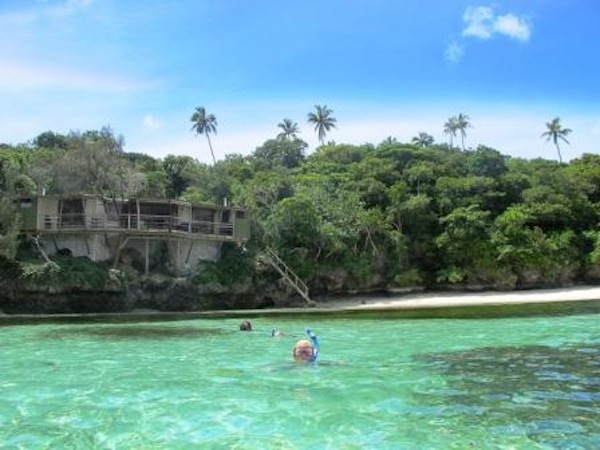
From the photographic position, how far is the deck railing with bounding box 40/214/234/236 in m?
36.5

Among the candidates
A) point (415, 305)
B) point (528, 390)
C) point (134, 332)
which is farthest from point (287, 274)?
point (528, 390)

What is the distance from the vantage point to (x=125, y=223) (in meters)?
38.1

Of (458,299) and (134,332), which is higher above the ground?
(458,299)

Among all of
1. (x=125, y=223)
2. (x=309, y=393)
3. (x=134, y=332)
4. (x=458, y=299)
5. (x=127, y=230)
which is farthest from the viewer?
(x=458, y=299)

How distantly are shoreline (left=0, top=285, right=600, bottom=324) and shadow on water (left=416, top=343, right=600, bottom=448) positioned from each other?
14.6 metres

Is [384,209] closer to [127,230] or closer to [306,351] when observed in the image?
[127,230]

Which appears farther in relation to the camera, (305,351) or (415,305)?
(415,305)

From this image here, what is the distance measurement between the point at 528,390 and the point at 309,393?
3.41 metres

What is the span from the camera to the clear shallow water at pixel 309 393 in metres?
7.68

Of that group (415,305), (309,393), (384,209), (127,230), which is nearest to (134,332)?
(309,393)

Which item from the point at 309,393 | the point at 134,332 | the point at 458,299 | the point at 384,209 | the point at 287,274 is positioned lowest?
the point at 309,393

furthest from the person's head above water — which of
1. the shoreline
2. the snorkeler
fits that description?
the shoreline

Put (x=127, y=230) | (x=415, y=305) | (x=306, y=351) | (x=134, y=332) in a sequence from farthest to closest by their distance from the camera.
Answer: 1. (x=415, y=305)
2. (x=127, y=230)
3. (x=134, y=332)
4. (x=306, y=351)

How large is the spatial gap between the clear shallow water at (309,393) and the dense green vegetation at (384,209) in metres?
21.3
